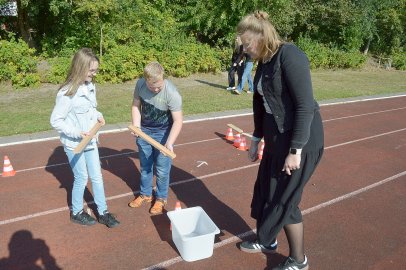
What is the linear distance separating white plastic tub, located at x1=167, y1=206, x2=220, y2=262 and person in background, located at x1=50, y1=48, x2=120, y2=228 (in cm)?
88

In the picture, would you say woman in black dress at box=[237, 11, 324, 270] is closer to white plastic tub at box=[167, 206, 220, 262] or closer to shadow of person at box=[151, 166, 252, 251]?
white plastic tub at box=[167, 206, 220, 262]

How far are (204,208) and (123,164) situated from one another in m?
2.04

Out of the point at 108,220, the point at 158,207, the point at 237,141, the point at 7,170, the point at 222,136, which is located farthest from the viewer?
the point at 222,136

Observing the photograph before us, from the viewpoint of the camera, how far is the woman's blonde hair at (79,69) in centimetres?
353

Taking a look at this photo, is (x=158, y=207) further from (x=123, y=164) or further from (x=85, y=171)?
(x=123, y=164)

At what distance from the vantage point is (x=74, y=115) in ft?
12.2

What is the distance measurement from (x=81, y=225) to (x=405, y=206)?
13.4ft

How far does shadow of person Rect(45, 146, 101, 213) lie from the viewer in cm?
495

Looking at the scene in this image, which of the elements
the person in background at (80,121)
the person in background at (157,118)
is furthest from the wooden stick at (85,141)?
the person in background at (157,118)

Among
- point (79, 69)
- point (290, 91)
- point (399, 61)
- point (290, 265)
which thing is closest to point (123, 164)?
point (79, 69)

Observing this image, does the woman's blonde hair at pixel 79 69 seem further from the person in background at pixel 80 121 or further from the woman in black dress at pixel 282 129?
the woman in black dress at pixel 282 129

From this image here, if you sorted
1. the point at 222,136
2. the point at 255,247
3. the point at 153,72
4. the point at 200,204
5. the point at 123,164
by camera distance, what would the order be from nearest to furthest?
1. the point at 153,72
2. the point at 255,247
3. the point at 200,204
4. the point at 123,164
5. the point at 222,136

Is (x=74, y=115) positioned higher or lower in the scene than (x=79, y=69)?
lower

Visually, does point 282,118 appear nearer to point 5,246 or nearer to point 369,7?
point 5,246
